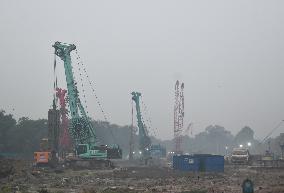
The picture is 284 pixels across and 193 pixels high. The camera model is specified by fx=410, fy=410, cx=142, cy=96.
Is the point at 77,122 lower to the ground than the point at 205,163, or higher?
higher

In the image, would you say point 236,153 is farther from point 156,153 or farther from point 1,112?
point 1,112

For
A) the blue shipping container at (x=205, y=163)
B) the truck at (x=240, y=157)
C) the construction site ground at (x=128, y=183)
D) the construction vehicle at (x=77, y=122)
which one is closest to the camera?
the construction site ground at (x=128, y=183)

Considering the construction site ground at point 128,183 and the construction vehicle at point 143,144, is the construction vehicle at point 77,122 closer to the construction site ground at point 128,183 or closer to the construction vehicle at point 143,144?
the construction site ground at point 128,183

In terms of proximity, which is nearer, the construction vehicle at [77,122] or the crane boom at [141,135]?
the construction vehicle at [77,122]

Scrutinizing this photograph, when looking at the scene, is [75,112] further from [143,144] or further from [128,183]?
[143,144]

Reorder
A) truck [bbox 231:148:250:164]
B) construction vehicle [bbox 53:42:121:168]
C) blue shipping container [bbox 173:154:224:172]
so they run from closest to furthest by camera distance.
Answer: blue shipping container [bbox 173:154:224:172]
construction vehicle [bbox 53:42:121:168]
truck [bbox 231:148:250:164]

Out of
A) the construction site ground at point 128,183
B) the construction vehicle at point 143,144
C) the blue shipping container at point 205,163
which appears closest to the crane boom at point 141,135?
the construction vehicle at point 143,144

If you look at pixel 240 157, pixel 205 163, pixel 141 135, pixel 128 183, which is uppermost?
pixel 141 135

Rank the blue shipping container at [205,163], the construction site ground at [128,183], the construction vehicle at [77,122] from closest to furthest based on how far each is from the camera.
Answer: the construction site ground at [128,183]
the blue shipping container at [205,163]
the construction vehicle at [77,122]

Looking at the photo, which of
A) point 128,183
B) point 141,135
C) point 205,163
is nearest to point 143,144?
point 141,135

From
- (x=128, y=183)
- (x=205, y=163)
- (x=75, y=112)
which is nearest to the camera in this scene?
(x=128, y=183)

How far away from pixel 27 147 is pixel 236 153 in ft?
182

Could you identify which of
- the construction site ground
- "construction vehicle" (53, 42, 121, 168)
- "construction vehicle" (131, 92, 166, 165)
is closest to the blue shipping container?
the construction site ground

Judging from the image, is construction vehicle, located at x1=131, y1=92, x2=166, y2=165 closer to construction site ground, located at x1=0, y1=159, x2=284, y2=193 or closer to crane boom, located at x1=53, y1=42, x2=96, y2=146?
crane boom, located at x1=53, y1=42, x2=96, y2=146
